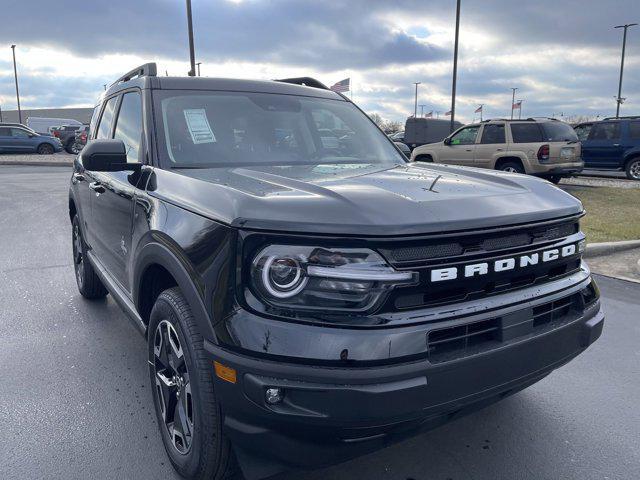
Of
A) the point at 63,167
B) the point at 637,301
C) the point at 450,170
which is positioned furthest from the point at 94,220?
the point at 63,167

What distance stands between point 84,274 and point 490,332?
4.01m

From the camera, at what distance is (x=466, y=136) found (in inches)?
591

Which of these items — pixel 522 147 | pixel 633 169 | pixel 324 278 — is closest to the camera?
pixel 324 278

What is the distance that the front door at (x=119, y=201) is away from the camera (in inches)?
125

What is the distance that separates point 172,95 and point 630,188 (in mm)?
13757

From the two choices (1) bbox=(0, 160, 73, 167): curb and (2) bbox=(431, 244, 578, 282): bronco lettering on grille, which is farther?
(1) bbox=(0, 160, 73, 167): curb

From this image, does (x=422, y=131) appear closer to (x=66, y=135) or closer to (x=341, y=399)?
(x=66, y=135)

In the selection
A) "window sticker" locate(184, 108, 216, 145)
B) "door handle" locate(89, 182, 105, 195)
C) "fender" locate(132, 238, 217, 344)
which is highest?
"window sticker" locate(184, 108, 216, 145)

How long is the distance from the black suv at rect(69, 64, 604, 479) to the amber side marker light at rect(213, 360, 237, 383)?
12 millimetres

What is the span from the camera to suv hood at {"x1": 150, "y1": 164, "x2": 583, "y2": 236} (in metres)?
1.96

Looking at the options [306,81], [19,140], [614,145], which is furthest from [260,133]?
[19,140]

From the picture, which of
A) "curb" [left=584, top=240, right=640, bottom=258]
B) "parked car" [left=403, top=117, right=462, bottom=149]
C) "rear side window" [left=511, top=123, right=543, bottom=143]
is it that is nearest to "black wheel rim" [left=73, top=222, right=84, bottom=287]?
"curb" [left=584, top=240, right=640, bottom=258]

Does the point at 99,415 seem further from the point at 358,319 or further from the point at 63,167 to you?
the point at 63,167

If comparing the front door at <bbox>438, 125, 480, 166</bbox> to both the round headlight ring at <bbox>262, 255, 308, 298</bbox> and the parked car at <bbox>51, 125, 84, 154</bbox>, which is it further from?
the parked car at <bbox>51, 125, 84, 154</bbox>
